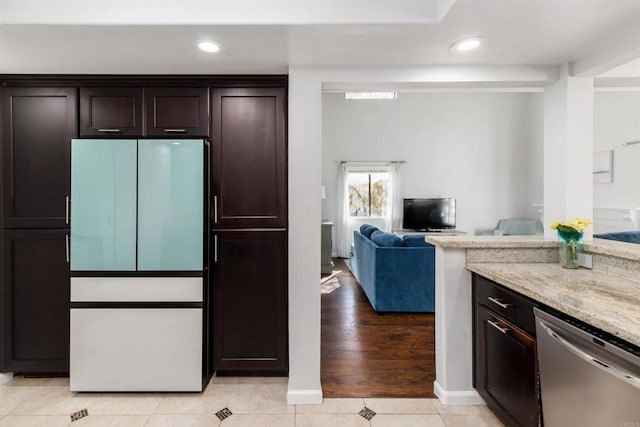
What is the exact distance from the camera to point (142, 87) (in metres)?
2.29

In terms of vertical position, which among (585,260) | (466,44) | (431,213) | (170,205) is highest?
(466,44)

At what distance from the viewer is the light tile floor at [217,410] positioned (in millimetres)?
1938

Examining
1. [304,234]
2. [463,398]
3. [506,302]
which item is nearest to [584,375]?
[506,302]

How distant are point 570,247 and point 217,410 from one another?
2393 millimetres

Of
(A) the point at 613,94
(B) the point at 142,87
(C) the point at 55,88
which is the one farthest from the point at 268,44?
(A) the point at 613,94

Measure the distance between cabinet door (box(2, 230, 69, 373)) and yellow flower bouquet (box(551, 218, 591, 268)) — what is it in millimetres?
3279

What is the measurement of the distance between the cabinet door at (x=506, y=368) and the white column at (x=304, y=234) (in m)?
1.02

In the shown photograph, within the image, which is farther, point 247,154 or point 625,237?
point 625,237

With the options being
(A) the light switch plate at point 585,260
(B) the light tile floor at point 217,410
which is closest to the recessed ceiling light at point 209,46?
(B) the light tile floor at point 217,410

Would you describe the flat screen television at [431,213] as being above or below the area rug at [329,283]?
above

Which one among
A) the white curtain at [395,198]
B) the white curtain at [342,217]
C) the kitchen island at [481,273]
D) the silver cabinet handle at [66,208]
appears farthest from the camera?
the white curtain at [342,217]

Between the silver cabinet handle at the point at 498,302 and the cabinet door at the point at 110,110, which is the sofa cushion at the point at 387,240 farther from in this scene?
the cabinet door at the point at 110,110

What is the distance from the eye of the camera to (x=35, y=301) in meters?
2.30

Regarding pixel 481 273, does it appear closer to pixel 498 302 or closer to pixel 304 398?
pixel 498 302
